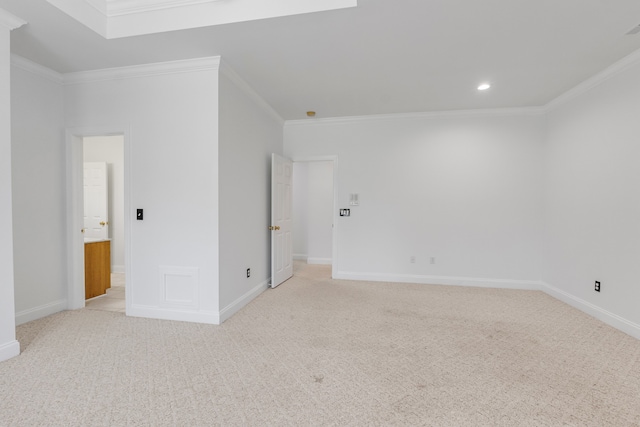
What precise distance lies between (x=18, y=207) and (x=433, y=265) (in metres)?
5.29

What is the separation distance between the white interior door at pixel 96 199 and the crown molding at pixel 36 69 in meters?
2.35

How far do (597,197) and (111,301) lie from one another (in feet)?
19.8

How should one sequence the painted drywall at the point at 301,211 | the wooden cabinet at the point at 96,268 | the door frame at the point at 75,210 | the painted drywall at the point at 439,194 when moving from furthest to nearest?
the painted drywall at the point at 301,211 → the painted drywall at the point at 439,194 → the wooden cabinet at the point at 96,268 → the door frame at the point at 75,210

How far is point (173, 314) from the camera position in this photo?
11.0 ft

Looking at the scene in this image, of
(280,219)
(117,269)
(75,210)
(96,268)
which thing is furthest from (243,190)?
(117,269)

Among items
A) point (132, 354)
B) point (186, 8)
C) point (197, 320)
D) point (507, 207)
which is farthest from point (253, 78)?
point (507, 207)

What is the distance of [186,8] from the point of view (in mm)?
2592

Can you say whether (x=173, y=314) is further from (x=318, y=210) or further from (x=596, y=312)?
(x=596, y=312)

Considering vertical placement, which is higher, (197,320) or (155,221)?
(155,221)

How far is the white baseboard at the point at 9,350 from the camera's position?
242 centimetres

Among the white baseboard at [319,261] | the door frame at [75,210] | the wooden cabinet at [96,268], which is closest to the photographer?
the door frame at [75,210]

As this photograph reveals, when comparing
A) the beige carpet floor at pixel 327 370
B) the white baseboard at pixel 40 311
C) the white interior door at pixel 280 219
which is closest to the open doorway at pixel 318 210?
the white interior door at pixel 280 219

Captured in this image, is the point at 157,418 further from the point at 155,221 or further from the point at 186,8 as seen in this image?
the point at 186,8

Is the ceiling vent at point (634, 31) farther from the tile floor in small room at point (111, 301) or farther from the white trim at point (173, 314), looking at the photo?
the tile floor in small room at point (111, 301)
